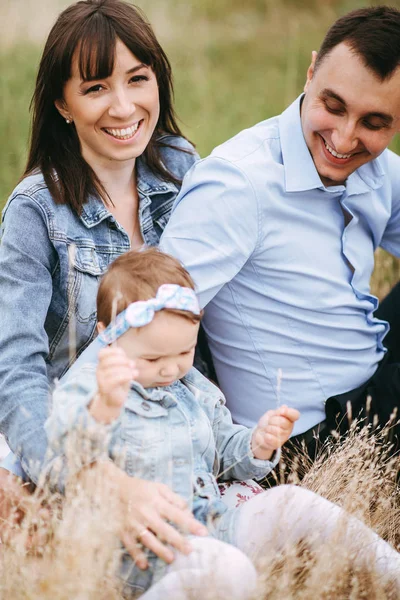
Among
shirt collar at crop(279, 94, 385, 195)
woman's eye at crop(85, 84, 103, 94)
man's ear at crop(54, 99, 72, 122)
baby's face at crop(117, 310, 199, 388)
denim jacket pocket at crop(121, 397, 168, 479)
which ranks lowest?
denim jacket pocket at crop(121, 397, 168, 479)

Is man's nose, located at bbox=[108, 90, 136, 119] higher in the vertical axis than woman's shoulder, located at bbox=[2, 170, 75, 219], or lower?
higher

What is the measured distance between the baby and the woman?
0.33 meters

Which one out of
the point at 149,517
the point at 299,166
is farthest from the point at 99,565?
the point at 299,166

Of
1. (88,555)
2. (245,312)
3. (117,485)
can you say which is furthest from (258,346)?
(88,555)

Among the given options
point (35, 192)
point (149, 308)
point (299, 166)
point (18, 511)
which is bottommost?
point (18, 511)

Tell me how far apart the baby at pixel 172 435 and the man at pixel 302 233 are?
0.36 meters

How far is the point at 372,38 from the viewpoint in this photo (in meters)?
2.81

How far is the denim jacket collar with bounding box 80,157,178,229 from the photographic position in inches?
115

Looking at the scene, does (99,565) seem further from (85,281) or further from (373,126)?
(373,126)

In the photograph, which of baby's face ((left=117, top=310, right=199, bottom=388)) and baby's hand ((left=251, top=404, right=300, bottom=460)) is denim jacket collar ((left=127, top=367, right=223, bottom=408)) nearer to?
baby's face ((left=117, top=310, right=199, bottom=388))

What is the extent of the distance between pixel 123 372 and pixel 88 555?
0.44 meters

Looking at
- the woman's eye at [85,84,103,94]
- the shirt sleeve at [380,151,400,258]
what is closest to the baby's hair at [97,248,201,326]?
the woman's eye at [85,84,103,94]

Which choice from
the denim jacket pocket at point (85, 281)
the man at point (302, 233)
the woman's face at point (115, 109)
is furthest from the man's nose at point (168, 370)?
the woman's face at point (115, 109)

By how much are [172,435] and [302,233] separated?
90cm
